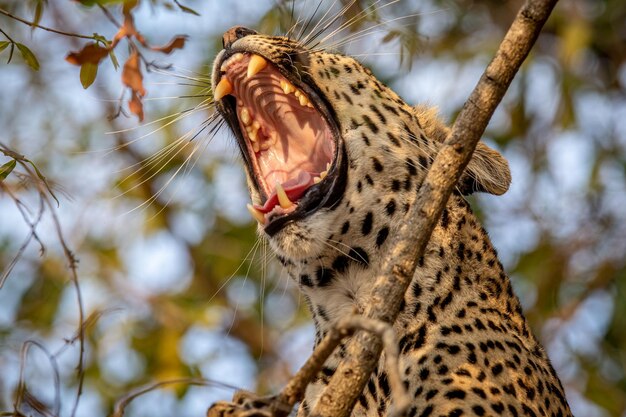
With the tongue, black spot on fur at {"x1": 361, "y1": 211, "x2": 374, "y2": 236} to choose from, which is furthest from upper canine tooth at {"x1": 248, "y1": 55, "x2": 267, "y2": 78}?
black spot on fur at {"x1": 361, "y1": 211, "x2": 374, "y2": 236}

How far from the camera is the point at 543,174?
1291 cm

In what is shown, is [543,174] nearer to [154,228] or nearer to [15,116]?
[154,228]

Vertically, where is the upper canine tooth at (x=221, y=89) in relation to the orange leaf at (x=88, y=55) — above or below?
above

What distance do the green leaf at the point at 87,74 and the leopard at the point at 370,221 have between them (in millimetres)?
1153

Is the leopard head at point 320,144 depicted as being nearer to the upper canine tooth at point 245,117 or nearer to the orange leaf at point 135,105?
the upper canine tooth at point 245,117

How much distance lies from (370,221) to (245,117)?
89 cm

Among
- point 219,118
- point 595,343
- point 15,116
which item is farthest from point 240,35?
point 595,343

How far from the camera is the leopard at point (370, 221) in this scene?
16.7ft

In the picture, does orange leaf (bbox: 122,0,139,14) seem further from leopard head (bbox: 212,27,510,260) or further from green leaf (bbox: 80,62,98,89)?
leopard head (bbox: 212,27,510,260)

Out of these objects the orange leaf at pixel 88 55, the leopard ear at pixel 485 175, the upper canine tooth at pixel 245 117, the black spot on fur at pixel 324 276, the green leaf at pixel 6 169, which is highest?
the leopard ear at pixel 485 175

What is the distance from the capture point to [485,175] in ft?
19.2

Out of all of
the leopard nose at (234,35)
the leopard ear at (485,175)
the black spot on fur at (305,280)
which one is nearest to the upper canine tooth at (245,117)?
the leopard nose at (234,35)

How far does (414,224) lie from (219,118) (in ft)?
7.71

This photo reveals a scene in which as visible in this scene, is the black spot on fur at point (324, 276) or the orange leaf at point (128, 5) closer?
the orange leaf at point (128, 5)
